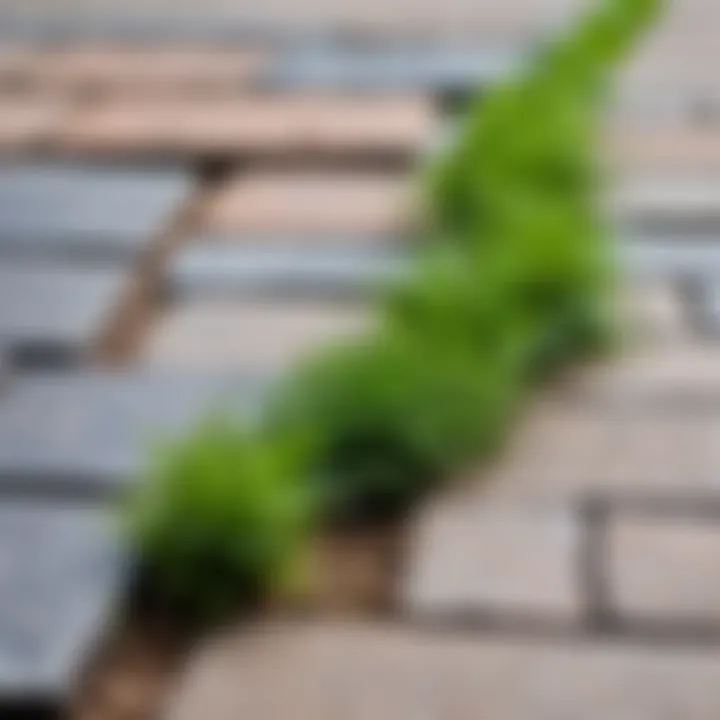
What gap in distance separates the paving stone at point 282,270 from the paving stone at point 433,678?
0.65 metres

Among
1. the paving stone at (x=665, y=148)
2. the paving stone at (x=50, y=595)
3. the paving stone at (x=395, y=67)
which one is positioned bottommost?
the paving stone at (x=50, y=595)

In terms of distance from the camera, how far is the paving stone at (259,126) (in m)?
2.37

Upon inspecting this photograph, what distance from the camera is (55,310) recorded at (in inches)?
69.2

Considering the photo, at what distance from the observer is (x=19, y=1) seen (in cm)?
367

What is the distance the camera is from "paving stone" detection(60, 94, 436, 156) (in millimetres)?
2369

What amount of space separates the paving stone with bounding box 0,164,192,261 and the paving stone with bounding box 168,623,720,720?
2.72ft

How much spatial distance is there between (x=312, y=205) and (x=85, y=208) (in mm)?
277

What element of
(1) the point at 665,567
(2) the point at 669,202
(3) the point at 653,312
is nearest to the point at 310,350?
(3) the point at 653,312

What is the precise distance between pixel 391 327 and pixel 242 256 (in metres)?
0.45

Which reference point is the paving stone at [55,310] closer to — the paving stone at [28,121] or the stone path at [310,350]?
the stone path at [310,350]

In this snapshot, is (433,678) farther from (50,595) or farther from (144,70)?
(144,70)

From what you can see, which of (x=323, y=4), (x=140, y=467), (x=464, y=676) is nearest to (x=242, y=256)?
(x=140, y=467)

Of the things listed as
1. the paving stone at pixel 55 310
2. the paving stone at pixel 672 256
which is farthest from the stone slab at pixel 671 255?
the paving stone at pixel 55 310

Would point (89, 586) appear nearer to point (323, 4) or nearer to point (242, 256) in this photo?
point (242, 256)
